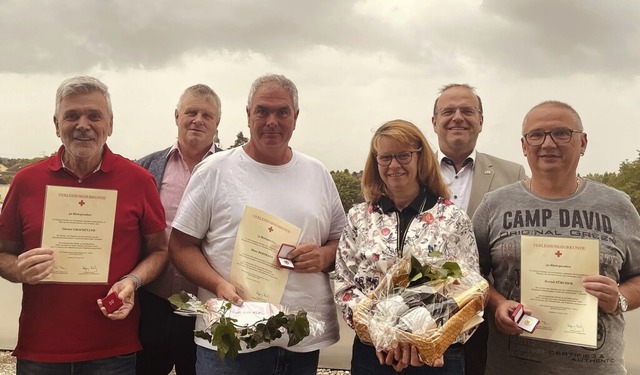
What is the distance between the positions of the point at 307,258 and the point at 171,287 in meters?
1.20

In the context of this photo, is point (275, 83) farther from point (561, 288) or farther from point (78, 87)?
point (561, 288)

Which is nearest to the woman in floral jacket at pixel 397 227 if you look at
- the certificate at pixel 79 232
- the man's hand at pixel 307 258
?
the man's hand at pixel 307 258

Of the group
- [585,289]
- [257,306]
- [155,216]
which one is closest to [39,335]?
[155,216]

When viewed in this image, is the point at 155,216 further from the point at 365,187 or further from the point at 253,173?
the point at 365,187

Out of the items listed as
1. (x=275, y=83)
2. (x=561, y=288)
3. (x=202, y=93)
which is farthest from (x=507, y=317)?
(x=202, y=93)

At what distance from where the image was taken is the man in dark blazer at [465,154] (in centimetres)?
375

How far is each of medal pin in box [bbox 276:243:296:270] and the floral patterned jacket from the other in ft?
0.83

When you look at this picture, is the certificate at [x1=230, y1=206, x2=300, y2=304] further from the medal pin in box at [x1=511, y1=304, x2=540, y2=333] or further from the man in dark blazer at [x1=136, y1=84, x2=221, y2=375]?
the medal pin in box at [x1=511, y1=304, x2=540, y2=333]

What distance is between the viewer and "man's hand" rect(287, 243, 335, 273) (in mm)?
2680

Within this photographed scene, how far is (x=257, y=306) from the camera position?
2.46m

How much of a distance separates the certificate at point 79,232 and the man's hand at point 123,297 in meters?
0.09

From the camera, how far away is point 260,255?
264 centimetres

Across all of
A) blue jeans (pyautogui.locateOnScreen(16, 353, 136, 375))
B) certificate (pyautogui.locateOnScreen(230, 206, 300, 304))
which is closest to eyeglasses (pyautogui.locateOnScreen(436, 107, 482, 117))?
certificate (pyautogui.locateOnScreen(230, 206, 300, 304))

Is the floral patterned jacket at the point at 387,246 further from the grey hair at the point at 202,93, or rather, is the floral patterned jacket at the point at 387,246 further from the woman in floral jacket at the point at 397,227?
the grey hair at the point at 202,93
